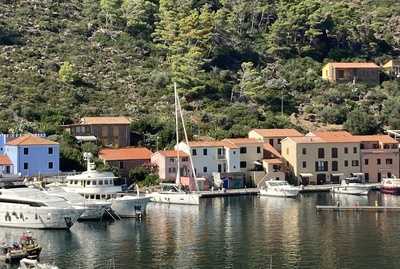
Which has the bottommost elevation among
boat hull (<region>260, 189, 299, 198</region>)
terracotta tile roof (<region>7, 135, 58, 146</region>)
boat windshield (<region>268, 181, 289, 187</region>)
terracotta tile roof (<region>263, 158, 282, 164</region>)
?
boat hull (<region>260, 189, 299, 198</region>)

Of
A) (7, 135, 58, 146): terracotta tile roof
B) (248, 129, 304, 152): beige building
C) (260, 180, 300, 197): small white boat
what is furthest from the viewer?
(248, 129, 304, 152): beige building

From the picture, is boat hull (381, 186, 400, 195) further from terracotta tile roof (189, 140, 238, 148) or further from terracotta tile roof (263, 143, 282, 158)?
terracotta tile roof (189, 140, 238, 148)

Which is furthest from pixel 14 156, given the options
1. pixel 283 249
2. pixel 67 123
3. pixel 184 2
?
pixel 184 2

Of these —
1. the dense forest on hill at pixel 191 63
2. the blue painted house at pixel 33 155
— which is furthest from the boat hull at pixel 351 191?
the blue painted house at pixel 33 155

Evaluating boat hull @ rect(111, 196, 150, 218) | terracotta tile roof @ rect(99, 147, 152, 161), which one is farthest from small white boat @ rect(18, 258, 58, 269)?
terracotta tile roof @ rect(99, 147, 152, 161)

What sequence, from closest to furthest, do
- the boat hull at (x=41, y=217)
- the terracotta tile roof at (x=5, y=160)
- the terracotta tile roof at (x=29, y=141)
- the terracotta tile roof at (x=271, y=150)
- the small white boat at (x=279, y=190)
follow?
the boat hull at (x=41, y=217) → the small white boat at (x=279, y=190) → the terracotta tile roof at (x=29, y=141) → the terracotta tile roof at (x=5, y=160) → the terracotta tile roof at (x=271, y=150)

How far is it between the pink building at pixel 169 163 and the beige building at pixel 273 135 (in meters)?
10.9

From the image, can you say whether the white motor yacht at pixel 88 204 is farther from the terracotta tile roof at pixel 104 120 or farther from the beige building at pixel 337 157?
the beige building at pixel 337 157

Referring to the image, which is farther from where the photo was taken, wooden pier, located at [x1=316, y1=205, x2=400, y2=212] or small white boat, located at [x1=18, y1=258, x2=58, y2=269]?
wooden pier, located at [x1=316, y1=205, x2=400, y2=212]

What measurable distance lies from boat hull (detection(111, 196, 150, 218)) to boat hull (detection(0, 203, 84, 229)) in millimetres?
6068

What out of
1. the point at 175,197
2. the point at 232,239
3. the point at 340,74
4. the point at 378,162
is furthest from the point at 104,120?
the point at 232,239

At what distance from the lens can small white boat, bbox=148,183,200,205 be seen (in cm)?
7906

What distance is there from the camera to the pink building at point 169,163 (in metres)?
89.5

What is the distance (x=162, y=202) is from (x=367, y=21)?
75.8 metres
